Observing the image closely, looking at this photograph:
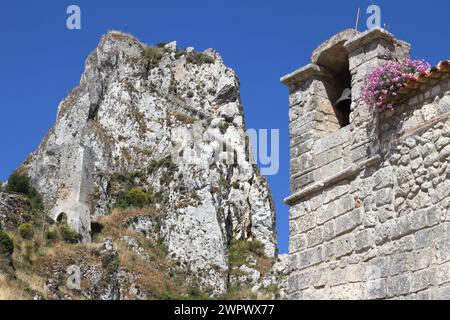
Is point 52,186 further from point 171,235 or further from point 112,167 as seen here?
point 171,235

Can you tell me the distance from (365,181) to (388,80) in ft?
3.81

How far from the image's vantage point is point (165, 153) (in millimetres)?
48125

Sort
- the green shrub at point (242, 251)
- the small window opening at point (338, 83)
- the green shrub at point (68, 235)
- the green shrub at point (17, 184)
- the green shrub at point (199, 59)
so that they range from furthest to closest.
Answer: the green shrub at point (199, 59) → the green shrub at point (242, 251) → the green shrub at point (17, 184) → the green shrub at point (68, 235) → the small window opening at point (338, 83)

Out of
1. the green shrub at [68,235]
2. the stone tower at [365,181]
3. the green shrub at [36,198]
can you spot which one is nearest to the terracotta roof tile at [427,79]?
the stone tower at [365,181]

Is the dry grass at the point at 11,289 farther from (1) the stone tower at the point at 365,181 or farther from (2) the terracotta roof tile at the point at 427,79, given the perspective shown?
(2) the terracotta roof tile at the point at 427,79

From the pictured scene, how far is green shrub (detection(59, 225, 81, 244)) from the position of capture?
3442 centimetres

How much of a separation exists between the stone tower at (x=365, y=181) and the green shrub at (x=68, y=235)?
2572cm

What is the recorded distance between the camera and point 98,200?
4434 centimetres

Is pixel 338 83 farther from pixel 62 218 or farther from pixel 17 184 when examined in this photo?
pixel 17 184

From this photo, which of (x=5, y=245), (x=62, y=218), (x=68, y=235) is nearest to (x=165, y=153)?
(x=62, y=218)

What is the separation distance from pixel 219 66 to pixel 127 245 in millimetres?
18480

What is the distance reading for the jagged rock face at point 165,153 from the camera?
1634 inches

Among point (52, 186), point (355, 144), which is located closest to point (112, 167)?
point (52, 186)

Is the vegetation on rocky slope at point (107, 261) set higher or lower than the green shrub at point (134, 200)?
lower
